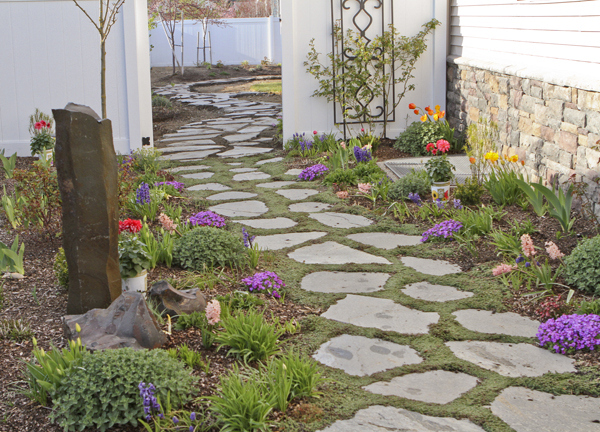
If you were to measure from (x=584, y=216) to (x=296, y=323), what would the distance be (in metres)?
2.39

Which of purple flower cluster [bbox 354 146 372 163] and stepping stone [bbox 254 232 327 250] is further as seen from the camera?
purple flower cluster [bbox 354 146 372 163]

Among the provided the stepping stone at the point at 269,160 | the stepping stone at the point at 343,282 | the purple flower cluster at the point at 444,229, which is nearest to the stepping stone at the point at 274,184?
the stepping stone at the point at 269,160

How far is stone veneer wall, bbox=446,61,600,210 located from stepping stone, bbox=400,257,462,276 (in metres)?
1.15

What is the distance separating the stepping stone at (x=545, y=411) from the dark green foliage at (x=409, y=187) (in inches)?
107

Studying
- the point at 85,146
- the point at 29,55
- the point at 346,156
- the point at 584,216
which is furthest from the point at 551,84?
the point at 29,55

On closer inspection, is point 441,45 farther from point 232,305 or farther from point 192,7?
point 192,7

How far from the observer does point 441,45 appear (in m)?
6.97

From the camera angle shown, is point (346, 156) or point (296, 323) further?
point (346, 156)

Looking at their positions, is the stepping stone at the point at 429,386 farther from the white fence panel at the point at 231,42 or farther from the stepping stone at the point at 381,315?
the white fence panel at the point at 231,42

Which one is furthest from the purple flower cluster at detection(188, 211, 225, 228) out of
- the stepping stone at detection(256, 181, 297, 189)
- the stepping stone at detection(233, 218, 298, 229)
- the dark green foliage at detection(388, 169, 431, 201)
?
the dark green foliage at detection(388, 169, 431, 201)

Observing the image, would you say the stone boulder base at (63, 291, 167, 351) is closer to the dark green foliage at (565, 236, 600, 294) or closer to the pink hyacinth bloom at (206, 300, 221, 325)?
the pink hyacinth bloom at (206, 300, 221, 325)

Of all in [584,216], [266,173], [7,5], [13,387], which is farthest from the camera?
[7,5]

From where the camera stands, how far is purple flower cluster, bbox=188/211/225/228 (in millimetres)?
4266

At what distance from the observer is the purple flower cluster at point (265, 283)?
10.6 ft
